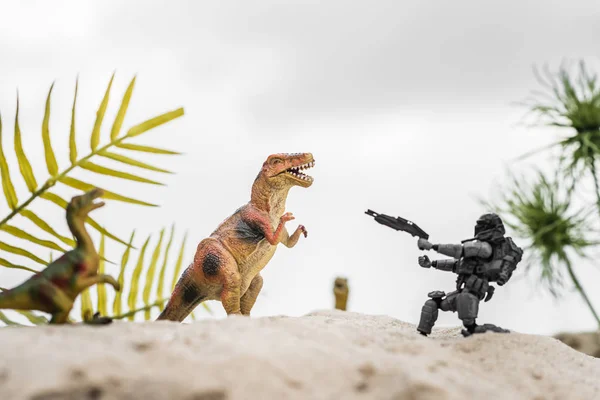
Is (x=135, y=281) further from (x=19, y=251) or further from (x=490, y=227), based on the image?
(x=490, y=227)

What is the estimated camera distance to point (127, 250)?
274 centimetres

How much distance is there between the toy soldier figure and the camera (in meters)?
2.48

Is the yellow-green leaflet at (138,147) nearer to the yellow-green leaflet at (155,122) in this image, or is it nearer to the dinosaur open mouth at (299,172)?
the yellow-green leaflet at (155,122)

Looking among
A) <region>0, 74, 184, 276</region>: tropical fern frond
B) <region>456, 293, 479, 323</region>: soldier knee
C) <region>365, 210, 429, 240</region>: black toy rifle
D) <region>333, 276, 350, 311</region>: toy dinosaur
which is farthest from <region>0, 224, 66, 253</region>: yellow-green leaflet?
<region>333, 276, 350, 311</region>: toy dinosaur

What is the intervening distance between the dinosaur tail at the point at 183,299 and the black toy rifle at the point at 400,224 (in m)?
0.78

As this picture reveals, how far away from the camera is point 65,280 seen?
2.05m

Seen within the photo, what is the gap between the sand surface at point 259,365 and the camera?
157cm

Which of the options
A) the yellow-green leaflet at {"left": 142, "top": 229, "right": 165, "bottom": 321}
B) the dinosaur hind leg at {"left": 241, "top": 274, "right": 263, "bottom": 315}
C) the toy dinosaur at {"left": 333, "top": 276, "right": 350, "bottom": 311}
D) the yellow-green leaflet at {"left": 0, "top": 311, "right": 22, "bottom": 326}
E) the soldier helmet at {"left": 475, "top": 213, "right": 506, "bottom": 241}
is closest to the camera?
the yellow-green leaflet at {"left": 0, "top": 311, "right": 22, "bottom": 326}

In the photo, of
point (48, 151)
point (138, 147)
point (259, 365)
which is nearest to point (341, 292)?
point (138, 147)

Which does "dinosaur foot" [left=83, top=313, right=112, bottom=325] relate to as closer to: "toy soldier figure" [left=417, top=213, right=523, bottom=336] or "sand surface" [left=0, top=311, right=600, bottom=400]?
"sand surface" [left=0, top=311, right=600, bottom=400]

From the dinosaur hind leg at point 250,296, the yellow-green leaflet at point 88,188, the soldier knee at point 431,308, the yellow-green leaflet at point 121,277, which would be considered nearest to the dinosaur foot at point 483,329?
the soldier knee at point 431,308

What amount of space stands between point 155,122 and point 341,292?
2.02 m

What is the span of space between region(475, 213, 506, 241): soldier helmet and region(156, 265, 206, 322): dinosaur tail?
112 centimetres

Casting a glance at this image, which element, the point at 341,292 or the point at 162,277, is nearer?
the point at 162,277
